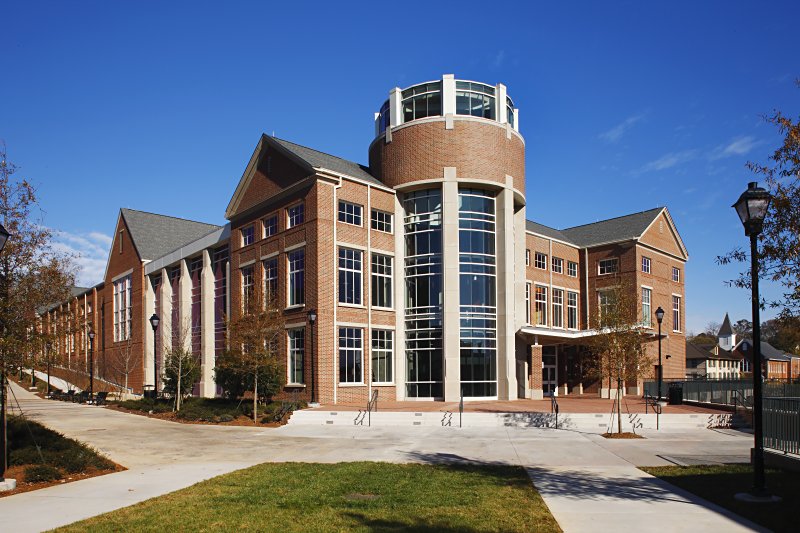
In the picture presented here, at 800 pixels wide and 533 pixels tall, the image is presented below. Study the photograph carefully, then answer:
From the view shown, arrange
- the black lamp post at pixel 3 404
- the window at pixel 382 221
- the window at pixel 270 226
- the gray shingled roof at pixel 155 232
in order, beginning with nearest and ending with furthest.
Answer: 1. the black lamp post at pixel 3 404
2. the window at pixel 382 221
3. the window at pixel 270 226
4. the gray shingled roof at pixel 155 232

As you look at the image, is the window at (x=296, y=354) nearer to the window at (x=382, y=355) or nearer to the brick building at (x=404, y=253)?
the brick building at (x=404, y=253)

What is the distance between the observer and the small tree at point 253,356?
28.2 metres

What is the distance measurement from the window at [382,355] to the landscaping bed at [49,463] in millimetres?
18667

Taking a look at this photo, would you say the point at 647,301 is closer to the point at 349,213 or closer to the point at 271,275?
the point at 349,213

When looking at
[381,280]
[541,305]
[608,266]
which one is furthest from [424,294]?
[608,266]

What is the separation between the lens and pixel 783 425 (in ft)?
44.1

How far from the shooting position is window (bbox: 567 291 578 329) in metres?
47.4

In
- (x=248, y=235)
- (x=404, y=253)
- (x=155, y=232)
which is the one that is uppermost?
(x=155, y=232)

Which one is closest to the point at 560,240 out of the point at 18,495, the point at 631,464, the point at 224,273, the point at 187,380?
the point at 224,273

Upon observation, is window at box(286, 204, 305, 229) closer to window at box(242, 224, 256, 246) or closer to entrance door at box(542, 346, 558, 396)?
window at box(242, 224, 256, 246)

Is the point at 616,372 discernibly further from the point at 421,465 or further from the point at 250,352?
the point at 250,352

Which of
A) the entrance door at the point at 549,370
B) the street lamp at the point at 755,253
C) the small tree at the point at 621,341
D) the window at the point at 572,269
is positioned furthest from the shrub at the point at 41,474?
the window at the point at 572,269

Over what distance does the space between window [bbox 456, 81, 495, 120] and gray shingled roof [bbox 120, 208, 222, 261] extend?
1100 inches

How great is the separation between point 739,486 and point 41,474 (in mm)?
13729
